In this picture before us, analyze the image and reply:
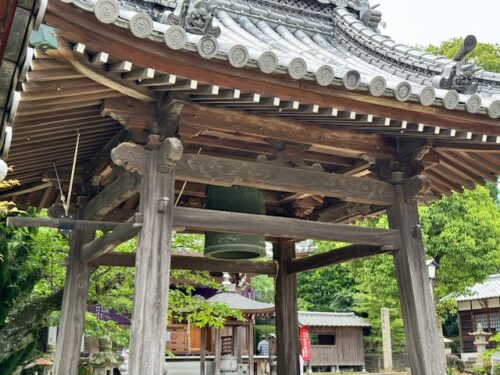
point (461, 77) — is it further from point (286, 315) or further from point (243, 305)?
point (243, 305)

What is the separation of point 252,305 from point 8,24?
19.0 metres

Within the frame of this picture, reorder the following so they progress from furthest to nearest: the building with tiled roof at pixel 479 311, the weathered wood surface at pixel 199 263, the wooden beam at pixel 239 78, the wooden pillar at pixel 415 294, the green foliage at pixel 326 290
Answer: the green foliage at pixel 326 290
the building with tiled roof at pixel 479 311
the weathered wood surface at pixel 199 263
the wooden pillar at pixel 415 294
the wooden beam at pixel 239 78

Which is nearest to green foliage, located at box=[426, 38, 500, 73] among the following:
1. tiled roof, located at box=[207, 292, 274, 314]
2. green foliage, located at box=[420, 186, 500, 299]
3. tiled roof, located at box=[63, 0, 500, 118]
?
green foliage, located at box=[420, 186, 500, 299]

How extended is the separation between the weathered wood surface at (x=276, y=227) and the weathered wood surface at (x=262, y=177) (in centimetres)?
31

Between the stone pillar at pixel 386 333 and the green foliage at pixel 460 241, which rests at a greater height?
the green foliage at pixel 460 241

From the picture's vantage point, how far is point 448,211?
20.0 meters

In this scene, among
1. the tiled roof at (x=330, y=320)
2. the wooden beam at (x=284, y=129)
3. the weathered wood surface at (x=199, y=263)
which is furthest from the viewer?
the tiled roof at (x=330, y=320)

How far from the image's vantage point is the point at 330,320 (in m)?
28.8

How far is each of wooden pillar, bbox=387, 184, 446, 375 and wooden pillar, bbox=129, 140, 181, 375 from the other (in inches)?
100

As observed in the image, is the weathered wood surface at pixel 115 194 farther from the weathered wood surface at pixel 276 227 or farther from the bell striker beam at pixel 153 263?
the weathered wood surface at pixel 276 227

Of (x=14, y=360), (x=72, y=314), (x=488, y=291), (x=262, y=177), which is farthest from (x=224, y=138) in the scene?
(x=488, y=291)

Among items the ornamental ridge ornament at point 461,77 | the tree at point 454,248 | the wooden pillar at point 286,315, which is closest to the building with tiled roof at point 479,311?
the tree at point 454,248

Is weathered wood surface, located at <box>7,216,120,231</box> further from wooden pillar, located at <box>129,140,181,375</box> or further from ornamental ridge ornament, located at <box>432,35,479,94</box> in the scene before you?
ornamental ridge ornament, located at <box>432,35,479,94</box>

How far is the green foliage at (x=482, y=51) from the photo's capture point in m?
24.8
